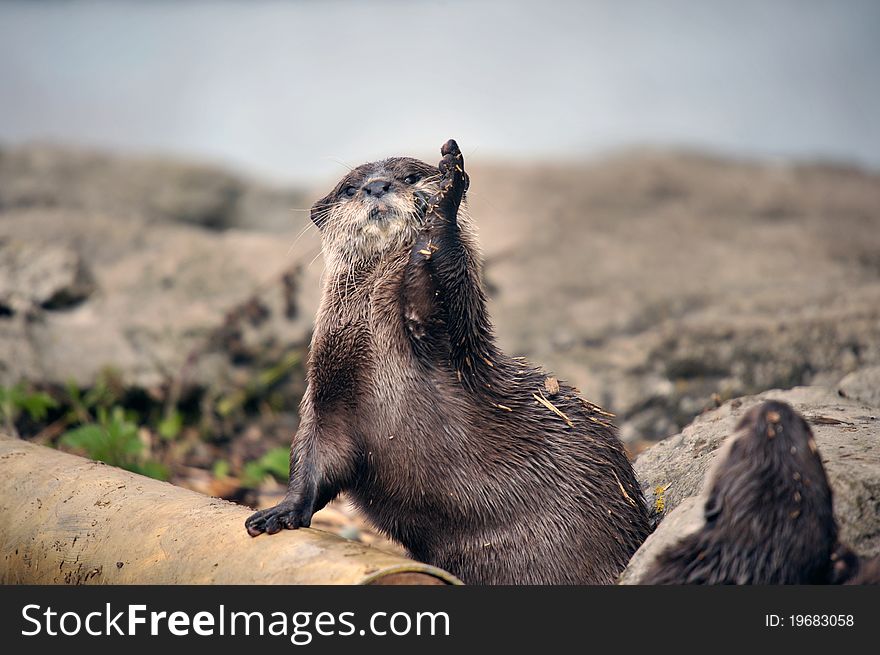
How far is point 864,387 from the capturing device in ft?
11.1

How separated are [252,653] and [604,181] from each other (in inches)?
259

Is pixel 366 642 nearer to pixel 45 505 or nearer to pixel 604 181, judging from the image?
pixel 45 505

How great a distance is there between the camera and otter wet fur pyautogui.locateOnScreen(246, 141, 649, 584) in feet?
8.35

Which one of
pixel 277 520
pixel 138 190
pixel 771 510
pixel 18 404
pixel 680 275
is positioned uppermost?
pixel 138 190

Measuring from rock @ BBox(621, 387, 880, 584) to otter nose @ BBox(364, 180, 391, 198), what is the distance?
120cm

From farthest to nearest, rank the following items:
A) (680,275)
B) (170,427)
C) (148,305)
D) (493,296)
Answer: (680,275)
(493,296)
(148,305)
(170,427)

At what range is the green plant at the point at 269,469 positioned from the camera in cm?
426

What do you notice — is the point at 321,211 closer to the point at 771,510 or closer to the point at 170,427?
the point at 771,510

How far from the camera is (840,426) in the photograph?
2.71 meters

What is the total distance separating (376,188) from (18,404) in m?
2.35

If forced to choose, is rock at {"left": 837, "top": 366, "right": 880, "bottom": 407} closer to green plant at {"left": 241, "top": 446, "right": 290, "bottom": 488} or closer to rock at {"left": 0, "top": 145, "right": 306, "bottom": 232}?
green plant at {"left": 241, "top": 446, "right": 290, "bottom": 488}

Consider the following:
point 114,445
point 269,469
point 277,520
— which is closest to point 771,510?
point 277,520

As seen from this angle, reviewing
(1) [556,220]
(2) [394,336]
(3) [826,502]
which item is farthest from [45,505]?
(1) [556,220]

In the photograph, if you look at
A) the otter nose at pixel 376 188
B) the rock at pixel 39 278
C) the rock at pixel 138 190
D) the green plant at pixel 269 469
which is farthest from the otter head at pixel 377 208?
the rock at pixel 138 190
